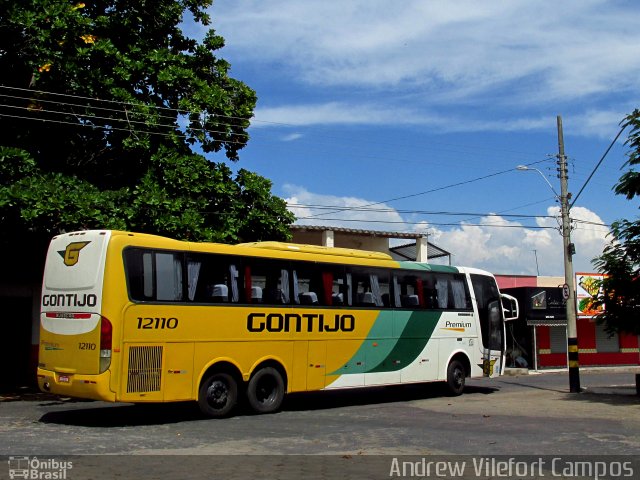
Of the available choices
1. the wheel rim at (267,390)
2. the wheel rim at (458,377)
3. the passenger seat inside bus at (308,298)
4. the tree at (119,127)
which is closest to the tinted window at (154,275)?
the wheel rim at (267,390)

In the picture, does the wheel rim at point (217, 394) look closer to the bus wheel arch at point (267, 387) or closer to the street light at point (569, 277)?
the bus wheel arch at point (267, 387)

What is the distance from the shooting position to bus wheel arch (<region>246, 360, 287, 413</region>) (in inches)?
574

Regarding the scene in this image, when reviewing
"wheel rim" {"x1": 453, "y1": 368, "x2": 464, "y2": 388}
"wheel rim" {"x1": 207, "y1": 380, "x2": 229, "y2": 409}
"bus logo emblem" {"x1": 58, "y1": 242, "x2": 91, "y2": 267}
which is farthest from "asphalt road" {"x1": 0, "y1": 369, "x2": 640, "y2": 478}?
"bus logo emblem" {"x1": 58, "y1": 242, "x2": 91, "y2": 267}

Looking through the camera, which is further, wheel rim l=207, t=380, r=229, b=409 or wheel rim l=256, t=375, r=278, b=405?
wheel rim l=256, t=375, r=278, b=405

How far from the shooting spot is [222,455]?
31.6 feet

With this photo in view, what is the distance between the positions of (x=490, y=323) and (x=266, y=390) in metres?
7.83

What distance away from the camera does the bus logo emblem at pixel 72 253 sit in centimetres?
1292

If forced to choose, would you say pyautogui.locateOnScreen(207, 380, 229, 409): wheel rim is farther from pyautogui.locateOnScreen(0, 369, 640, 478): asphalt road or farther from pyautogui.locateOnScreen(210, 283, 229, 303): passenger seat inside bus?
pyautogui.locateOnScreen(210, 283, 229, 303): passenger seat inside bus

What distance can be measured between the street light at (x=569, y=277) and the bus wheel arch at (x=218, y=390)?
1110cm

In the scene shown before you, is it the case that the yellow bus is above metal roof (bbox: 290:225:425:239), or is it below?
below

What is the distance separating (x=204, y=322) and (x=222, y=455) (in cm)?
439

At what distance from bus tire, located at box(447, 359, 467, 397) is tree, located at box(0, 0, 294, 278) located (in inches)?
227

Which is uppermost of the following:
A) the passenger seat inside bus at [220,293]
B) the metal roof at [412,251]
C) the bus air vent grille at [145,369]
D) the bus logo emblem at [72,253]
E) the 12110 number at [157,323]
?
the metal roof at [412,251]

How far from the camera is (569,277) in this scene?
2294 centimetres
